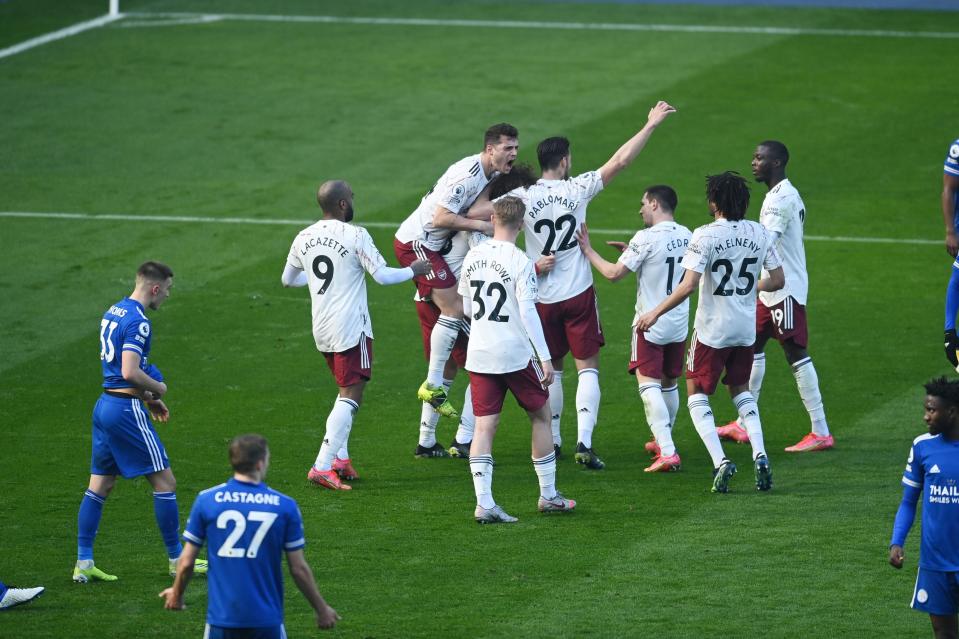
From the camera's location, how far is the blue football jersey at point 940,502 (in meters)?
7.24

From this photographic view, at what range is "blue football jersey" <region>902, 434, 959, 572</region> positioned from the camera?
7.24 metres

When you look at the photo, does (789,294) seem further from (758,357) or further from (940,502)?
(940,502)

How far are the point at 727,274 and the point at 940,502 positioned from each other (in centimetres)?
366

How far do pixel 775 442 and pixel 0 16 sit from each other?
→ 22904mm

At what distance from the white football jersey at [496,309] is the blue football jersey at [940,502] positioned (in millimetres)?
3208

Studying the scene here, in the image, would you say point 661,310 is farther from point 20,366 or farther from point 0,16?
point 0,16

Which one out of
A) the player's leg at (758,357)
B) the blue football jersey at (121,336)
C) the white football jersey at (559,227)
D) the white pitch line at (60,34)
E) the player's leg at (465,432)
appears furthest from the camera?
the white pitch line at (60,34)

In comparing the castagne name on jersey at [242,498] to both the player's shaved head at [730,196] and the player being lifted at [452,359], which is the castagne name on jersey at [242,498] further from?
the player's shaved head at [730,196]

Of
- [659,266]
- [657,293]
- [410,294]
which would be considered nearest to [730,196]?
[659,266]

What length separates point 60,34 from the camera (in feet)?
94.7

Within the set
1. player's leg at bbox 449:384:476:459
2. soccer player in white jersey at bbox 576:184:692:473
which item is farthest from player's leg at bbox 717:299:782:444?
player's leg at bbox 449:384:476:459

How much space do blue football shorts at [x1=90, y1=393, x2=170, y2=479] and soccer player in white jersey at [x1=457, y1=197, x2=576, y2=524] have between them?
222 centimetres

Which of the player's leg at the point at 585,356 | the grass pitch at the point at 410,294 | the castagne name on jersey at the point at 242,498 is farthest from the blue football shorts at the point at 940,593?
the player's leg at the point at 585,356

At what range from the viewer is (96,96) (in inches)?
977
